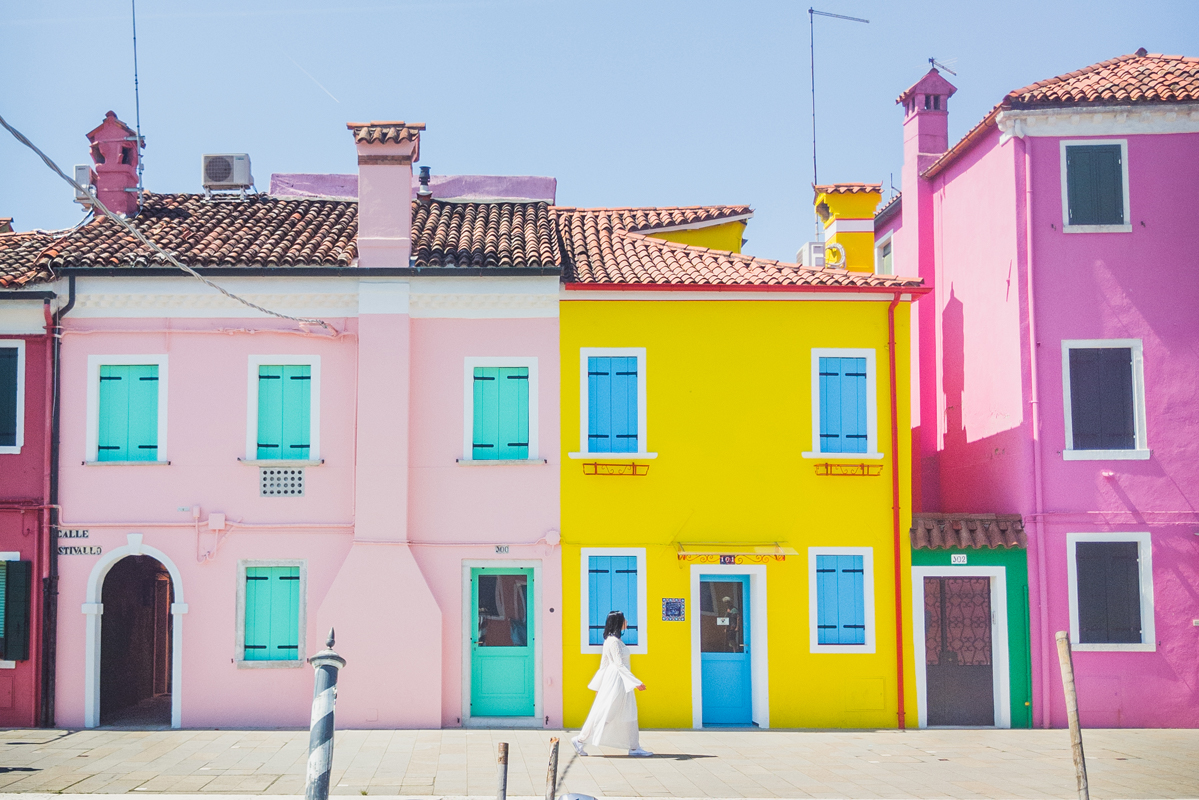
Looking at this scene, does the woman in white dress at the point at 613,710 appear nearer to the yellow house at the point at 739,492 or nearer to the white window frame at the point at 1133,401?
the yellow house at the point at 739,492

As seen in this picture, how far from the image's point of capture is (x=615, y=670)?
13.4 meters

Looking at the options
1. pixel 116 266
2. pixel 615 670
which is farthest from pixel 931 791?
pixel 116 266

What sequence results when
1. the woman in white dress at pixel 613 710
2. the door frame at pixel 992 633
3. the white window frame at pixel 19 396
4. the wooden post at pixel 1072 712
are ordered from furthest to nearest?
the door frame at pixel 992 633
the white window frame at pixel 19 396
the woman in white dress at pixel 613 710
the wooden post at pixel 1072 712

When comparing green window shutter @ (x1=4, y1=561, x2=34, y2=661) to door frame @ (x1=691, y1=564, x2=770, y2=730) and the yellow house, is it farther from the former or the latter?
door frame @ (x1=691, y1=564, x2=770, y2=730)

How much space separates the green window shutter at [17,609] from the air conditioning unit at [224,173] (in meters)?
7.28

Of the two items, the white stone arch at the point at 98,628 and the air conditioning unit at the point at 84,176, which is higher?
the air conditioning unit at the point at 84,176

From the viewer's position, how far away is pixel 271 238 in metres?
17.1

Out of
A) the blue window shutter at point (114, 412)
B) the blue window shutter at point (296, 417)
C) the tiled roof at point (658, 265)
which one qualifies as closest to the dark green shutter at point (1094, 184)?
the tiled roof at point (658, 265)

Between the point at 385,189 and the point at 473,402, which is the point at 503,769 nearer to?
the point at 473,402

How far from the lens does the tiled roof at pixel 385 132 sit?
16344mm

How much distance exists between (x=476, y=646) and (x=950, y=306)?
967 centimetres

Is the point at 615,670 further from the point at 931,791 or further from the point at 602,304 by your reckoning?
the point at 602,304

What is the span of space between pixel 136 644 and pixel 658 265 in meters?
10.2

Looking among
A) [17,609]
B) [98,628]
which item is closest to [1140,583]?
[98,628]
